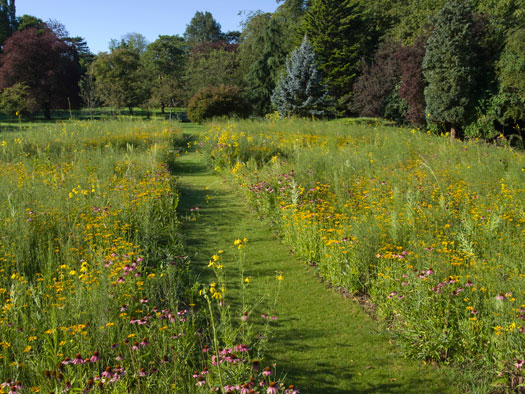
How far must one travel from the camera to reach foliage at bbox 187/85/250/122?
2102 cm

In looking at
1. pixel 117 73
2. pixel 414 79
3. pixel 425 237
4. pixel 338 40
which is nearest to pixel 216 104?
pixel 117 73

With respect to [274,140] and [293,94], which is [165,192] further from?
[293,94]

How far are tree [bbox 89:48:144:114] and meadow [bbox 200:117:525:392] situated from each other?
1713 centimetres

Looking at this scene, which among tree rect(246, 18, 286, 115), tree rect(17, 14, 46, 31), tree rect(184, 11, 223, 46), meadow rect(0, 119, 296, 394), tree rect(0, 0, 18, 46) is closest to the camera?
meadow rect(0, 119, 296, 394)

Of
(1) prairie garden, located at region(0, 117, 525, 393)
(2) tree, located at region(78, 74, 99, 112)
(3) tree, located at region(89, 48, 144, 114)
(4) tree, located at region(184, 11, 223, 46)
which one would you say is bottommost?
(1) prairie garden, located at region(0, 117, 525, 393)

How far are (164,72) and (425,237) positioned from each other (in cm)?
3114

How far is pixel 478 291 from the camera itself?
10.1 ft

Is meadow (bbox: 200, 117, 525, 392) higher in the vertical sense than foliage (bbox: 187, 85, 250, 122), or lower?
lower

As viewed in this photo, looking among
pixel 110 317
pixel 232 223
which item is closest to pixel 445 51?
pixel 232 223

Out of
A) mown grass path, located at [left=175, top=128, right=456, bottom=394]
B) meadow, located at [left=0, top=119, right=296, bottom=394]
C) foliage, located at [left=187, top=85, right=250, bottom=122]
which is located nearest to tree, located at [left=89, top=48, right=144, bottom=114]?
foliage, located at [left=187, top=85, right=250, bottom=122]

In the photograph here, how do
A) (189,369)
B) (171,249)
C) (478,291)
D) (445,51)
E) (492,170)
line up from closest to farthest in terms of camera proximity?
(189,369) < (478,291) < (171,249) < (492,170) < (445,51)

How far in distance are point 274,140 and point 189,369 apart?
825 centimetres

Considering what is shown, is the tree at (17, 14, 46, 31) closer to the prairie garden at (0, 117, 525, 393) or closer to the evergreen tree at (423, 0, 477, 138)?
the evergreen tree at (423, 0, 477, 138)

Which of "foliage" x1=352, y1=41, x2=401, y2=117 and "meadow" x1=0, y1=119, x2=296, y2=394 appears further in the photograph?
"foliage" x1=352, y1=41, x2=401, y2=117
